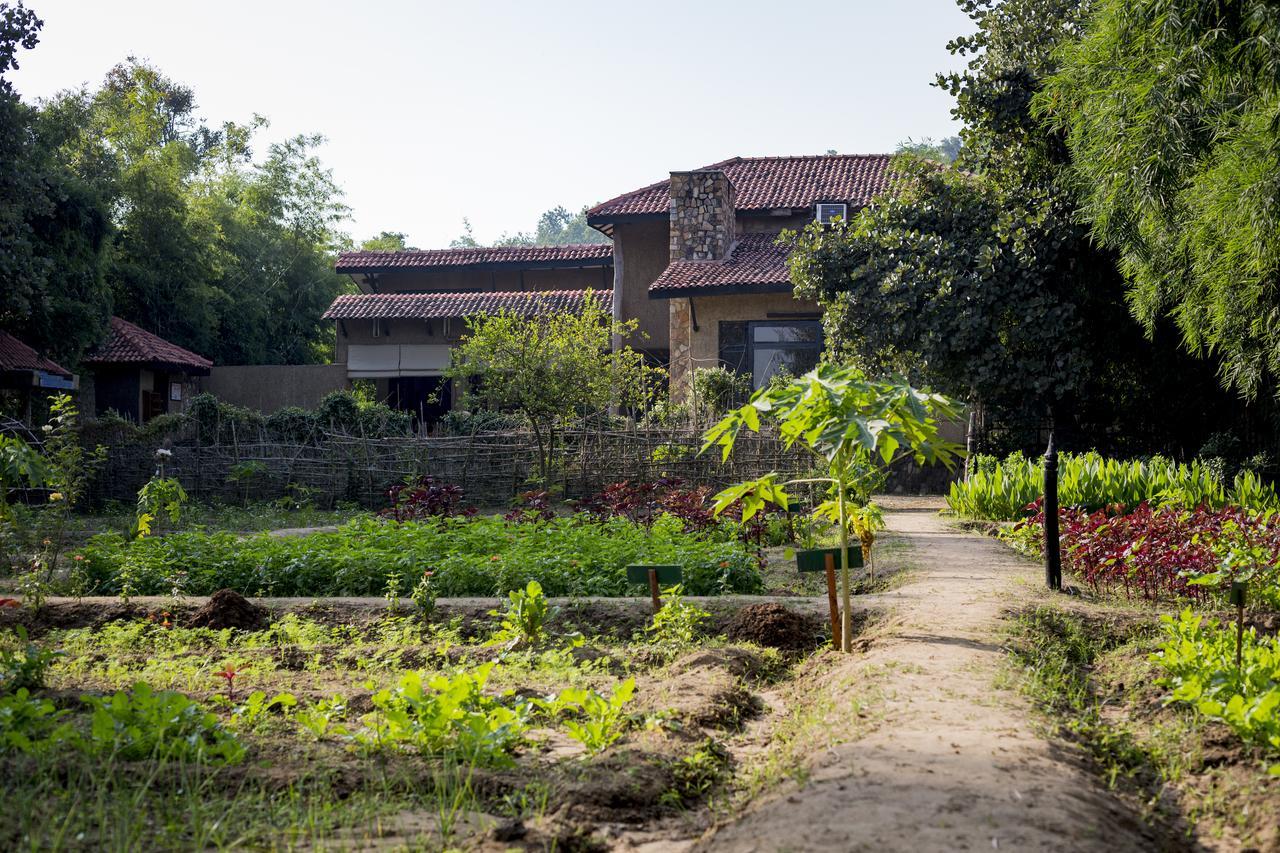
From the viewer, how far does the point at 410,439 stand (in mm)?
17109

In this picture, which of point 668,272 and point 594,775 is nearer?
point 594,775

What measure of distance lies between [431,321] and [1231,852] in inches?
1027

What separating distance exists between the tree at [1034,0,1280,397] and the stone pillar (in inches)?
421

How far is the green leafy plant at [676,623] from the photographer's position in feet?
19.8

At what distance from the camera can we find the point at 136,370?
84.5 ft

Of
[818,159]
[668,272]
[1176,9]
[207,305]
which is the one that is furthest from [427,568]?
[207,305]

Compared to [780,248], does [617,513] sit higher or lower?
lower

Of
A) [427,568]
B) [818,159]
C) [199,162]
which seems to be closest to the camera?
[427,568]

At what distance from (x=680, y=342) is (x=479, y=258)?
8.63 meters

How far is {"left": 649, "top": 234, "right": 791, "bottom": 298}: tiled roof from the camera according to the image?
21.6 metres

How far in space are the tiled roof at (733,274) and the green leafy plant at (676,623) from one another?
49.7 feet

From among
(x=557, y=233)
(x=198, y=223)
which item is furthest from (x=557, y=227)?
(x=198, y=223)

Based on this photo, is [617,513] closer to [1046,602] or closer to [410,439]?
[1046,602]

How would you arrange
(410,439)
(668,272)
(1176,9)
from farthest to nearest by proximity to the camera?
1. (668,272)
2. (410,439)
3. (1176,9)
